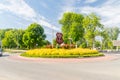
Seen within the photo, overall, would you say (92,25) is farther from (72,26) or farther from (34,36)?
(34,36)

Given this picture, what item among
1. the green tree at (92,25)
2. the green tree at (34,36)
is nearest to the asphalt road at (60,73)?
the green tree at (92,25)

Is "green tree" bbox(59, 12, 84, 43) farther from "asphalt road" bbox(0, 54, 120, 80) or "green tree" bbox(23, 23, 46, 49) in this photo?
"asphalt road" bbox(0, 54, 120, 80)

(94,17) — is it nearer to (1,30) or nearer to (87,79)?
(87,79)

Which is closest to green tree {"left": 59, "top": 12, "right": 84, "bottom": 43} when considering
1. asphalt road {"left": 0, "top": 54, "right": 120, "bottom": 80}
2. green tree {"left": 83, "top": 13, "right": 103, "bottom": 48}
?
green tree {"left": 83, "top": 13, "right": 103, "bottom": 48}

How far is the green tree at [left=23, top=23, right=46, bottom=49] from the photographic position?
75.6 metres

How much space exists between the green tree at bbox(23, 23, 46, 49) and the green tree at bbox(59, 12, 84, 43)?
8.46 m

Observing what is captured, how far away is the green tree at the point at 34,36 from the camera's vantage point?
75.6 meters

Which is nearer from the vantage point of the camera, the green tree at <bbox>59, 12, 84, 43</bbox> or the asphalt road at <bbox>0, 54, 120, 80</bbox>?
the asphalt road at <bbox>0, 54, 120, 80</bbox>

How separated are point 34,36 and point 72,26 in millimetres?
15587

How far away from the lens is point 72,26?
6756 cm

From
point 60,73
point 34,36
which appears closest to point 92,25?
point 34,36

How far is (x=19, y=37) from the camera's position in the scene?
307 feet

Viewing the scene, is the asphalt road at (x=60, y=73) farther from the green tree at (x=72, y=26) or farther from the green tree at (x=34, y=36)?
the green tree at (x=34, y=36)

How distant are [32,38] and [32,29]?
10.5 ft
